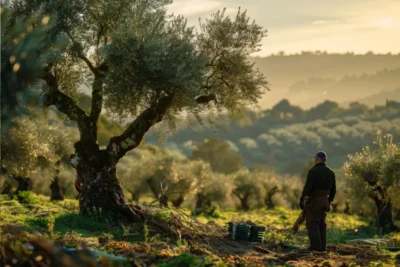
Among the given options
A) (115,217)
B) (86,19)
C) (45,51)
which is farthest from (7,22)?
(115,217)

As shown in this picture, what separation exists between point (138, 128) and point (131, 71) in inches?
107

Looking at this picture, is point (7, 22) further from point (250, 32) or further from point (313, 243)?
point (313, 243)

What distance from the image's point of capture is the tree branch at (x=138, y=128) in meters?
23.2

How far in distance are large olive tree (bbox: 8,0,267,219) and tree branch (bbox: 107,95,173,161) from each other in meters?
0.04

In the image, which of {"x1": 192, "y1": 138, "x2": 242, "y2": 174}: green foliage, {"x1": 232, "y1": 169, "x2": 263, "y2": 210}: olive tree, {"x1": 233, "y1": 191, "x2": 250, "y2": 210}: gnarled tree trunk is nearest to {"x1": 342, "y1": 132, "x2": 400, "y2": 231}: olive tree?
{"x1": 232, "y1": 169, "x2": 263, "y2": 210}: olive tree

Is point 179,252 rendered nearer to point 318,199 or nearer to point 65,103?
point 318,199

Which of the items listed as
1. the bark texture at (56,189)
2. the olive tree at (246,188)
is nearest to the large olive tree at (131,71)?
the bark texture at (56,189)

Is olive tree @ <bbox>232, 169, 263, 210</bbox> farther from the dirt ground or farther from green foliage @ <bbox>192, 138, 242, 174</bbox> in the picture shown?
green foliage @ <bbox>192, 138, 242, 174</bbox>

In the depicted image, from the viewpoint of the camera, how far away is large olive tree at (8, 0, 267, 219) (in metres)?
21.9

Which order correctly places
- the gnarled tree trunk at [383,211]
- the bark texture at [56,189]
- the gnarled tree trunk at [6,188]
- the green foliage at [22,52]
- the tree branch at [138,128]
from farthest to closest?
the gnarled tree trunk at [6,188] → the bark texture at [56,189] → the gnarled tree trunk at [383,211] → the tree branch at [138,128] → the green foliage at [22,52]

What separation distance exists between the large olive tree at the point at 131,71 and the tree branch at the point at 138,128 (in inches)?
1.4

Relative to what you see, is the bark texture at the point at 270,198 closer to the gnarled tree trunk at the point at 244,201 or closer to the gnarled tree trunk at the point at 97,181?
the gnarled tree trunk at the point at 244,201

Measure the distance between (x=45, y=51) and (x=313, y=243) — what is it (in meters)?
11.1

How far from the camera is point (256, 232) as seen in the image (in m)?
23.2
